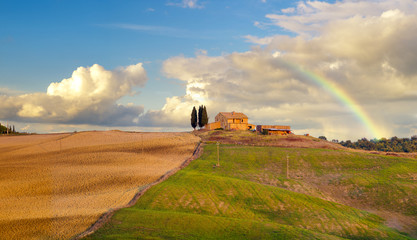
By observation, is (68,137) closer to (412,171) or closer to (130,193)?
(130,193)

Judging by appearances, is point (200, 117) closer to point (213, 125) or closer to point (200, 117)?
point (200, 117)

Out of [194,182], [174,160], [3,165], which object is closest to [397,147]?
[174,160]

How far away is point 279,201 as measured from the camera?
169 ft

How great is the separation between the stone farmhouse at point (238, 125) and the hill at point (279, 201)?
52.5 m

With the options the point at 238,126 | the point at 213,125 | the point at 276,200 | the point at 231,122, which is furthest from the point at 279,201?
the point at 213,125

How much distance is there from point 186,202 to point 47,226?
18965 millimetres

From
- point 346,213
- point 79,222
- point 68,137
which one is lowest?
point 346,213

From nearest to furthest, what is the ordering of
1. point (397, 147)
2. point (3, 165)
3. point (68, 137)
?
point (3, 165)
point (68, 137)
point (397, 147)

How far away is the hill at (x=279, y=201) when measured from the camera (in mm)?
35281

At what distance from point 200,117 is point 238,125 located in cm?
2118

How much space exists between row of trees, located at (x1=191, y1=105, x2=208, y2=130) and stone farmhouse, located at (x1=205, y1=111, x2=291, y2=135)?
3.00 metres

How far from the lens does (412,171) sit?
239 feet

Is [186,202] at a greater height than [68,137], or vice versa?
[68,137]

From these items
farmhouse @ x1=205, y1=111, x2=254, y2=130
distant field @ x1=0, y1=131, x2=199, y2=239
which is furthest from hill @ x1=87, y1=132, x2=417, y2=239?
farmhouse @ x1=205, y1=111, x2=254, y2=130
